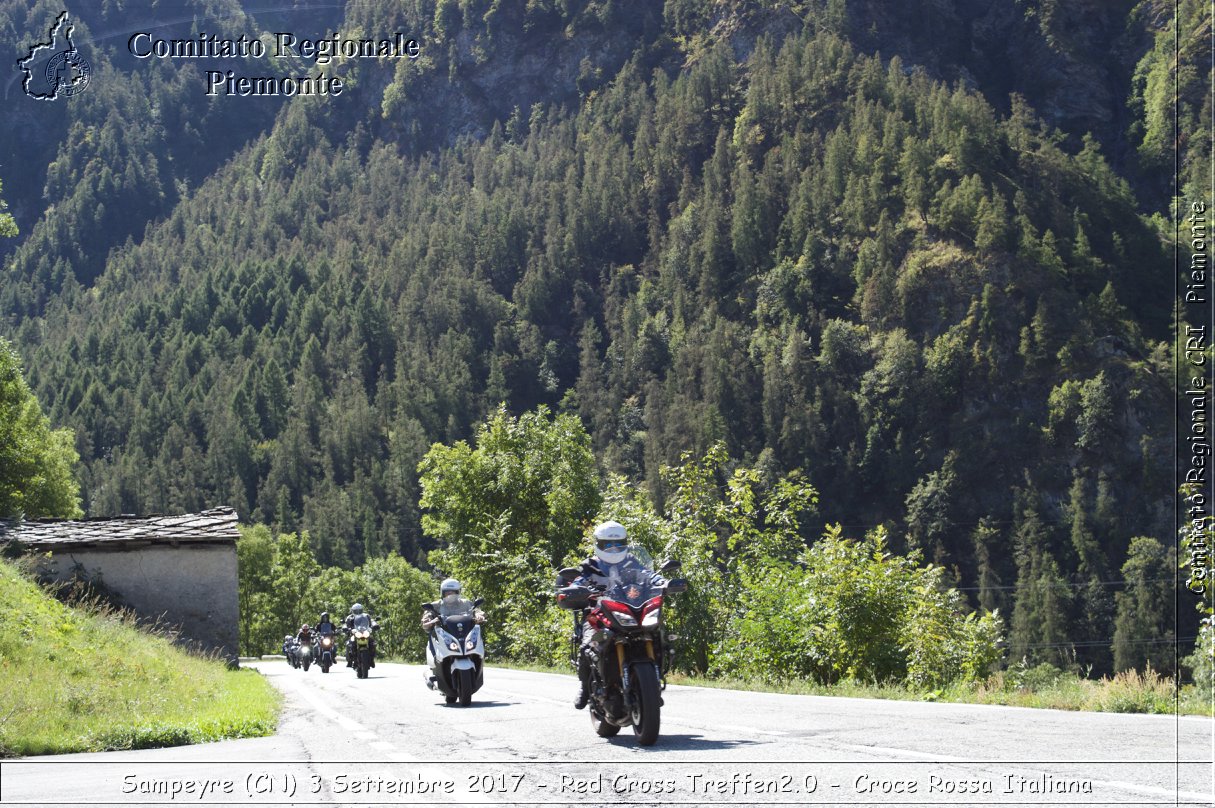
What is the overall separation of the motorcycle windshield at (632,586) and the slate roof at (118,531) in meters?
18.6

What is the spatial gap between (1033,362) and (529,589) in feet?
511

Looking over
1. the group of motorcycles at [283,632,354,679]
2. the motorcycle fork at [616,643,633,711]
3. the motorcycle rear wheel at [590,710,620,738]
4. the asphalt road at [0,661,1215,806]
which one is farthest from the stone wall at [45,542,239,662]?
the motorcycle fork at [616,643,633,711]

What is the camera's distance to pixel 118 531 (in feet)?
93.3

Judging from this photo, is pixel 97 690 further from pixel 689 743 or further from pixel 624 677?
pixel 689 743

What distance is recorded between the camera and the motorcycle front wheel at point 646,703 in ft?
34.8

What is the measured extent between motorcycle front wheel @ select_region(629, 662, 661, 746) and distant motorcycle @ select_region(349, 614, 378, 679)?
19.7 meters

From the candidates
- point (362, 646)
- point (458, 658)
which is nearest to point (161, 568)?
point (362, 646)

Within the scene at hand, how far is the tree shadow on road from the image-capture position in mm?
10477

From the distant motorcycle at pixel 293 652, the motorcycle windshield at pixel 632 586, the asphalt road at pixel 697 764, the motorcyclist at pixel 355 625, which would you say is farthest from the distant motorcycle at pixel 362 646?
the motorcycle windshield at pixel 632 586

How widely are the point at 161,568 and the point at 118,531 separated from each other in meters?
1.25

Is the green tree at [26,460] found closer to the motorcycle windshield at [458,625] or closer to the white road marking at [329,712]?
the white road marking at [329,712]

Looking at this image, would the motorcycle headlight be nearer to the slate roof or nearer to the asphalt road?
the asphalt road

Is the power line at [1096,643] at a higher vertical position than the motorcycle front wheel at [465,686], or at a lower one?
lower

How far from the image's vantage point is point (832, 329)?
19675cm
